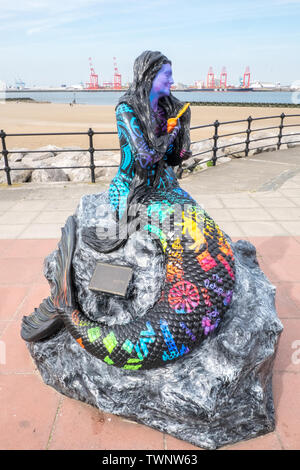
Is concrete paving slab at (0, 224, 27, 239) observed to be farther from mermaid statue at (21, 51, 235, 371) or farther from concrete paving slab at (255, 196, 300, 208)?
concrete paving slab at (255, 196, 300, 208)

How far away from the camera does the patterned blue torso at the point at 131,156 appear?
2205mm

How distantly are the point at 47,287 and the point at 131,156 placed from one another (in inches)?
78.3

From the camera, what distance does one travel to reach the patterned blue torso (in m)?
2.21

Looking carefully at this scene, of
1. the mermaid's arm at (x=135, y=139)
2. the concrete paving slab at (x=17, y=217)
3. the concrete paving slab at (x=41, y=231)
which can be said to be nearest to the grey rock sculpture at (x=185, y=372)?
the mermaid's arm at (x=135, y=139)

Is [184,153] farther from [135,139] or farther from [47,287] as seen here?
[47,287]

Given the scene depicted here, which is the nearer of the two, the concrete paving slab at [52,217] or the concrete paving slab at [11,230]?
the concrete paving slab at [11,230]

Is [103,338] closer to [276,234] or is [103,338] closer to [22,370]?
[22,370]

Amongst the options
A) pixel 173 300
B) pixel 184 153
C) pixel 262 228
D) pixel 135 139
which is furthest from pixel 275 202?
pixel 173 300

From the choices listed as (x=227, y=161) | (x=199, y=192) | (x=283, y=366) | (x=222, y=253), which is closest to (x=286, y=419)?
(x=283, y=366)

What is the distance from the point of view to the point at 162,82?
2229mm

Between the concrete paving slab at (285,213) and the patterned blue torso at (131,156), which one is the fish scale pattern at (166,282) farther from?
the concrete paving slab at (285,213)

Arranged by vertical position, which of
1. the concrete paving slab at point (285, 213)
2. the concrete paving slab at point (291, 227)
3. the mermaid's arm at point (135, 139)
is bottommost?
the concrete paving slab at point (285, 213)

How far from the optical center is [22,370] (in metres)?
2.73
